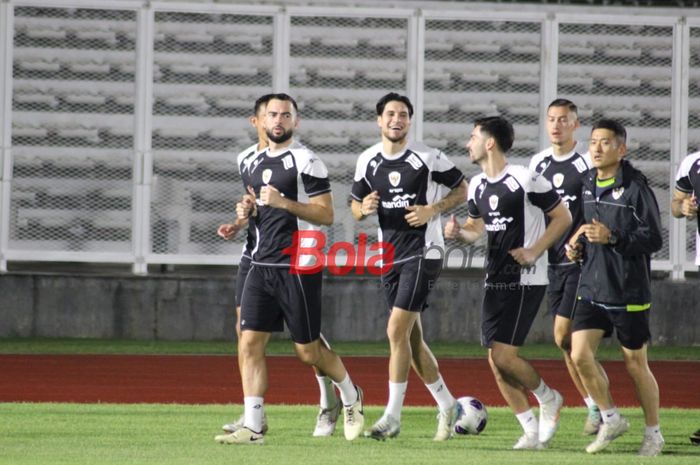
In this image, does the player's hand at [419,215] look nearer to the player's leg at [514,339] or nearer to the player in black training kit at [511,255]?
the player in black training kit at [511,255]

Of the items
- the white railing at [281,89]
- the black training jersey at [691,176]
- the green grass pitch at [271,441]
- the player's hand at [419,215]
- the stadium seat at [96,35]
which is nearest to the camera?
the green grass pitch at [271,441]

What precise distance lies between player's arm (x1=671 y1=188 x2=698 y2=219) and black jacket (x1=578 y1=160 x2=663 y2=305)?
3.66ft

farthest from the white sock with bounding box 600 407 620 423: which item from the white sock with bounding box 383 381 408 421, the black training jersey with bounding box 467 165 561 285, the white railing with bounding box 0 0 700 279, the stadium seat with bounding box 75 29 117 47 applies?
the stadium seat with bounding box 75 29 117 47

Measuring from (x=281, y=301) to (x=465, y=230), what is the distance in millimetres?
1368

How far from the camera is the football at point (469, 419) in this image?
11078 mm

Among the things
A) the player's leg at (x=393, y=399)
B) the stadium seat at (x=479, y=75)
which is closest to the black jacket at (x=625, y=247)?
the player's leg at (x=393, y=399)

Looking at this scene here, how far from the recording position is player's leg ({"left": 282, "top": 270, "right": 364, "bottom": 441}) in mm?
10477

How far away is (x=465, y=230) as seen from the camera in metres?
10.6

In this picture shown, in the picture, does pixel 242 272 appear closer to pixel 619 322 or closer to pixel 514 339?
pixel 514 339

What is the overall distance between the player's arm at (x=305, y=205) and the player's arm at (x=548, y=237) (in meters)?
Result: 1.31

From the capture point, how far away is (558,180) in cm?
1179

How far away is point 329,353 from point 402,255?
875 mm

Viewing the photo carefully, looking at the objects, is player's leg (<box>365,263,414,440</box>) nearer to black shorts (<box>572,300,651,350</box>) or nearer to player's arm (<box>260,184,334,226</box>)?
player's arm (<box>260,184,334,226</box>)

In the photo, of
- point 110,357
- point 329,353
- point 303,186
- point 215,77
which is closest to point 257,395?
point 329,353
